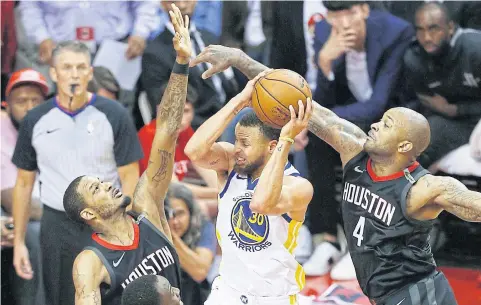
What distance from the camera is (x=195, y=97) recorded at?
26.1 ft

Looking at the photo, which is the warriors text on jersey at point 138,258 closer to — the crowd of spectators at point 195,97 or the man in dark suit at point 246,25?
the crowd of spectators at point 195,97

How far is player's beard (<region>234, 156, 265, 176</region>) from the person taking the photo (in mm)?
5504

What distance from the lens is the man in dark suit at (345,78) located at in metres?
7.70

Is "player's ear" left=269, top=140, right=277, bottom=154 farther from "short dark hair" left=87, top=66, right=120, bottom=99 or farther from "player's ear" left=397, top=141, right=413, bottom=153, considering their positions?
"short dark hair" left=87, top=66, right=120, bottom=99

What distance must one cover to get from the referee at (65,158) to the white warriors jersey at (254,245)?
157 cm

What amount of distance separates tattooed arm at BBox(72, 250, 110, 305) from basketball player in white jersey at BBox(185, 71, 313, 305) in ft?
2.37

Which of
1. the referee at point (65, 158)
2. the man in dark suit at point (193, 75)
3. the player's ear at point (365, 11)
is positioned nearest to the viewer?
the referee at point (65, 158)

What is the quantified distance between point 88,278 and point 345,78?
337 centimetres

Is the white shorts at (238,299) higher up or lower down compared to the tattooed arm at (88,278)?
lower down

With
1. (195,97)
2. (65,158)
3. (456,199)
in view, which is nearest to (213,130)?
(456,199)

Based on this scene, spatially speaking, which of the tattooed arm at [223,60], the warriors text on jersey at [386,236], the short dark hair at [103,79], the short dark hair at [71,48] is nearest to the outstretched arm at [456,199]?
the warriors text on jersey at [386,236]

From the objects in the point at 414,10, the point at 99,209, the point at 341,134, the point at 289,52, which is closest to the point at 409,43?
the point at 414,10

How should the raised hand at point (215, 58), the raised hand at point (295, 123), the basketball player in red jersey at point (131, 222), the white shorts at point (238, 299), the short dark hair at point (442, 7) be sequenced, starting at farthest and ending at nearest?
the short dark hair at point (442, 7), the raised hand at point (215, 58), the white shorts at point (238, 299), the basketball player in red jersey at point (131, 222), the raised hand at point (295, 123)

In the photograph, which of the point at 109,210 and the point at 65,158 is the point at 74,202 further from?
the point at 65,158
